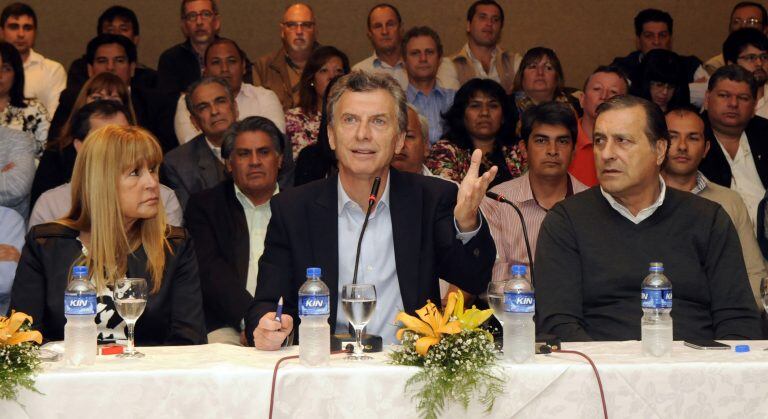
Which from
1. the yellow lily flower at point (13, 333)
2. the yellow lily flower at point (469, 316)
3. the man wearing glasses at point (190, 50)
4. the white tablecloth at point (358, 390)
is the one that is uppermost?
the man wearing glasses at point (190, 50)

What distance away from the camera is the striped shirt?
485 cm

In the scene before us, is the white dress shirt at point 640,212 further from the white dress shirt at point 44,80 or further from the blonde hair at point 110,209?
the white dress shirt at point 44,80

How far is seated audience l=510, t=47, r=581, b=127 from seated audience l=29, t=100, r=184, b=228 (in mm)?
2357

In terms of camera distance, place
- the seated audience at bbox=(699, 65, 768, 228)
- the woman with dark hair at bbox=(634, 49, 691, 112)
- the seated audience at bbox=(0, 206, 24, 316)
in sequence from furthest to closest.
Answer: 1. the woman with dark hair at bbox=(634, 49, 691, 112)
2. the seated audience at bbox=(699, 65, 768, 228)
3. the seated audience at bbox=(0, 206, 24, 316)

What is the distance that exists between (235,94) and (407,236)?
3.28 metres

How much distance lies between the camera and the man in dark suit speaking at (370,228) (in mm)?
3391

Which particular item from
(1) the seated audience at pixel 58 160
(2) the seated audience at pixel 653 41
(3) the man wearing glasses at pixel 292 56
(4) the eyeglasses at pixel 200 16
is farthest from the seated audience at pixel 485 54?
(1) the seated audience at pixel 58 160

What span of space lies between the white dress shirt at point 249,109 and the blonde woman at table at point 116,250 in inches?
107

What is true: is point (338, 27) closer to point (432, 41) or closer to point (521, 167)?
point (432, 41)

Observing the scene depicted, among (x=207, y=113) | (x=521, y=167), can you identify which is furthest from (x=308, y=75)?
(x=521, y=167)

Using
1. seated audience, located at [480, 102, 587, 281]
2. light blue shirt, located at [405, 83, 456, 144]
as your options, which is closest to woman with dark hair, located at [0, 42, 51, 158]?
light blue shirt, located at [405, 83, 456, 144]

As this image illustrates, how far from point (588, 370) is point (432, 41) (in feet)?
13.8

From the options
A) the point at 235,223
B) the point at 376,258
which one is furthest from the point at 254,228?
the point at 376,258

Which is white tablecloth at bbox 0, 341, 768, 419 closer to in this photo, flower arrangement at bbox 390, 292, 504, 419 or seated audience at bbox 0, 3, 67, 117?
flower arrangement at bbox 390, 292, 504, 419
